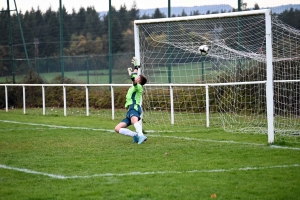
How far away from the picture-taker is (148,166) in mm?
10023

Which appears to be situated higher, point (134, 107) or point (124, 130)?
point (134, 107)

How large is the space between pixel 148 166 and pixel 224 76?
9388 millimetres

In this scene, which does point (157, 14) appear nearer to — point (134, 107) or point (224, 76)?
point (224, 76)

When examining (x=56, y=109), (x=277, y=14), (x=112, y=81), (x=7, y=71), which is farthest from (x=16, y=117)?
(x=277, y=14)

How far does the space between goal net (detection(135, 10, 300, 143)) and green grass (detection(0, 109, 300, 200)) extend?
1.69 metres

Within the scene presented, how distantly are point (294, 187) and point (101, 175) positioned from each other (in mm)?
2934

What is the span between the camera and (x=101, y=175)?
30.5ft

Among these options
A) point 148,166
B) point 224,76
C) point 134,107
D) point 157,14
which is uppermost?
Result: point 157,14

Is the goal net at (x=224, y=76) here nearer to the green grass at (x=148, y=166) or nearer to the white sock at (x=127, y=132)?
the green grass at (x=148, y=166)

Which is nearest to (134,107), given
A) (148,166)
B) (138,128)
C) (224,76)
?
(138,128)

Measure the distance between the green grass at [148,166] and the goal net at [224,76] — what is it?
169cm

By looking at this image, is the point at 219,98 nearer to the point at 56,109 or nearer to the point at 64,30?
the point at 56,109

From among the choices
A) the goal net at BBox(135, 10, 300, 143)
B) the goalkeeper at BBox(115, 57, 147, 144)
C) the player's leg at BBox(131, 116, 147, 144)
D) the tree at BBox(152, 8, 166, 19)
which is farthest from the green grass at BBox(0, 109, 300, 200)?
the tree at BBox(152, 8, 166, 19)

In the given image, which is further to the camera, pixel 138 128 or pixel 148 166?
pixel 138 128
